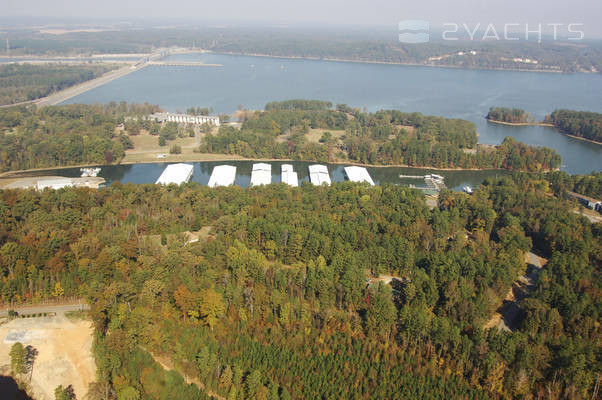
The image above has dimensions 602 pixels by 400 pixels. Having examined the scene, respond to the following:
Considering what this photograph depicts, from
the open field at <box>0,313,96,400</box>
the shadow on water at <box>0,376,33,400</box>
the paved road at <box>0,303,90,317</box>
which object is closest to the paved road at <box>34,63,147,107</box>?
the paved road at <box>0,303,90,317</box>

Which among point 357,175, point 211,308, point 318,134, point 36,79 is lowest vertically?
point 211,308

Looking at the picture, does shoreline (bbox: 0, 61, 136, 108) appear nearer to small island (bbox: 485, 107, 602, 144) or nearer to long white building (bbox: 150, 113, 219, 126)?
long white building (bbox: 150, 113, 219, 126)

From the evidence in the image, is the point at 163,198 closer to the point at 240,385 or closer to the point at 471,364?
the point at 240,385

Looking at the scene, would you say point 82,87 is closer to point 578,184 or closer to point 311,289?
point 311,289

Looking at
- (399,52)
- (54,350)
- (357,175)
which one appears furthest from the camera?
(399,52)

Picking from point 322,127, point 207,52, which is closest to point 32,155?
point 322,127

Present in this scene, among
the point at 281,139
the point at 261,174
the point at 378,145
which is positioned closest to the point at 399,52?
the point at 281,139

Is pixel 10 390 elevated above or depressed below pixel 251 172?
below
